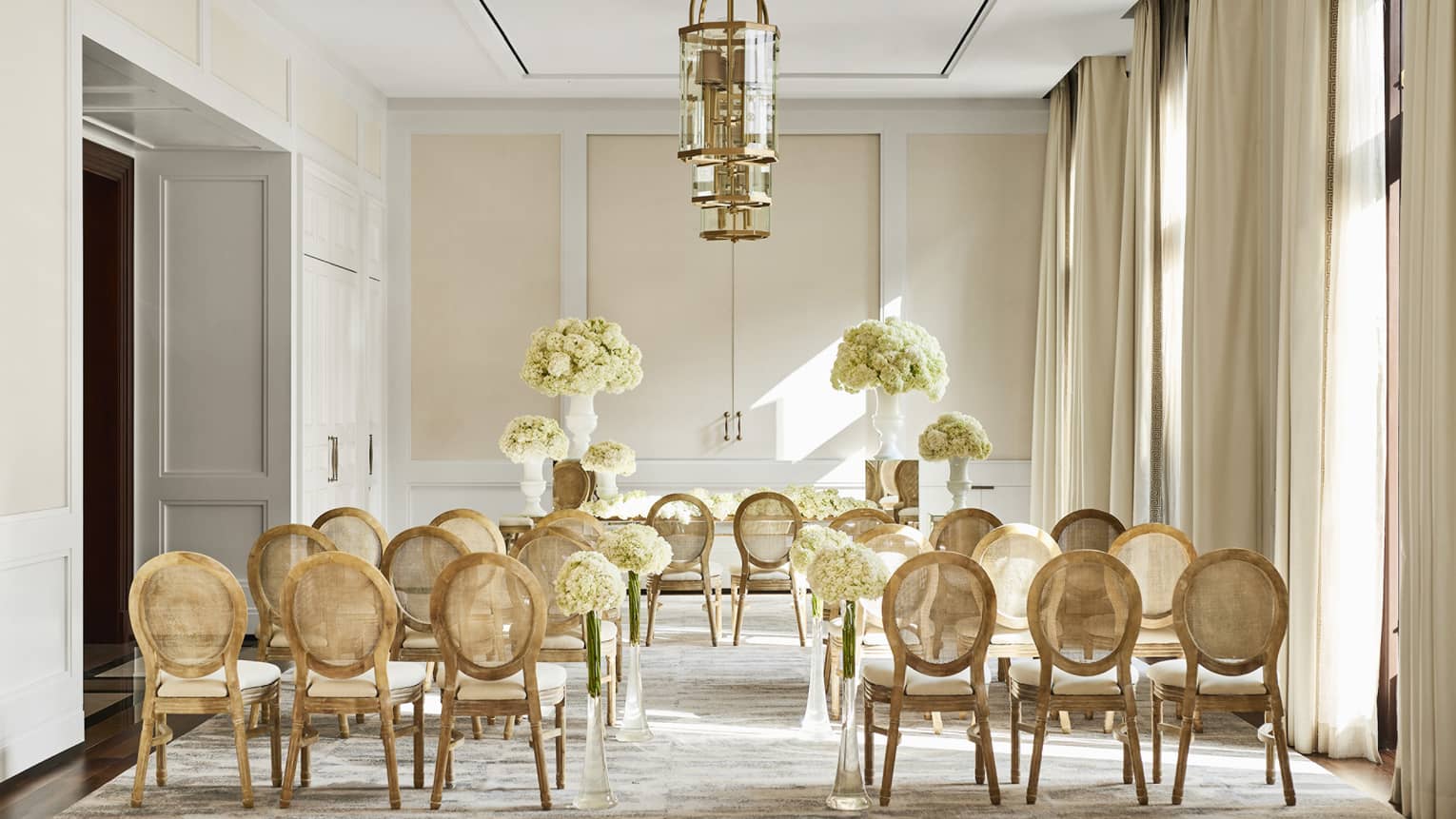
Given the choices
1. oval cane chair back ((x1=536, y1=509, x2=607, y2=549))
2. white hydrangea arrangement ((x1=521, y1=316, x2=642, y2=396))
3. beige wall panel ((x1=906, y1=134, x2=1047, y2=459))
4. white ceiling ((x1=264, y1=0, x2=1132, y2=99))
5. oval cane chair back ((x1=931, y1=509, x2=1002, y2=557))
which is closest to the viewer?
oval cane chair back ((x1=931, y1=509, x2=1002, y2=557))

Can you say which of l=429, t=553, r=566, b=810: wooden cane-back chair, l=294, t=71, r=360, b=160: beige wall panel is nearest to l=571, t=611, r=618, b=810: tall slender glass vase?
l=429, t=553, r=566, b=810: wooden cane-back chair

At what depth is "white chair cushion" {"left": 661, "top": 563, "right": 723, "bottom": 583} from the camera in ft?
22.0

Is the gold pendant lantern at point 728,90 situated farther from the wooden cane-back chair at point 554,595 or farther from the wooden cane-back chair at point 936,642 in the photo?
the wooden cane-back chair at point 554,595

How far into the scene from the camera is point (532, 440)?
6.96m

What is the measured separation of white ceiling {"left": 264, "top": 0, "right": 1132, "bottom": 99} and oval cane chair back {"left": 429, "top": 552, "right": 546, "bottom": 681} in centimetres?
404

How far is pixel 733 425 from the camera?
9141 mm

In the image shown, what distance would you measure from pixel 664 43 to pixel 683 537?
10.7 ft

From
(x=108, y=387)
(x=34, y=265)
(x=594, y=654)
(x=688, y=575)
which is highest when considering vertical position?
(x=34, y=265)

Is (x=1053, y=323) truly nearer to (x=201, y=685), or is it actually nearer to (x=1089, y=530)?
(x=1089, y=530)

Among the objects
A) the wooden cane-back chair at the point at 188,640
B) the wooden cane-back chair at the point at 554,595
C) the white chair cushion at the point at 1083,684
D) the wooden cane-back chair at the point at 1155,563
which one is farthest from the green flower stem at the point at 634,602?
the wooden cane-back chair at the point at 1155,563

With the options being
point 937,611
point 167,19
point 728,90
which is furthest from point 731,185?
point 167,19

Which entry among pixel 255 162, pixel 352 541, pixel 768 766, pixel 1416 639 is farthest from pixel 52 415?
pixel 1416 639

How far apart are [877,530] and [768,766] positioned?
1093 mm

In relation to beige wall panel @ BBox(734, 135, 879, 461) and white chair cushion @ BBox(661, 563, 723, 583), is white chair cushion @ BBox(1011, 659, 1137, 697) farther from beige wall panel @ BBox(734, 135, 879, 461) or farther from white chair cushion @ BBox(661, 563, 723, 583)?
beige wall panel @ BBox(734, 135, 879, 461)
